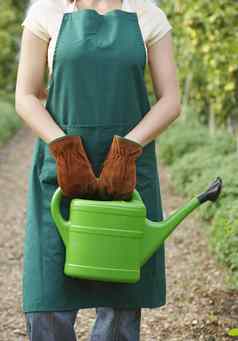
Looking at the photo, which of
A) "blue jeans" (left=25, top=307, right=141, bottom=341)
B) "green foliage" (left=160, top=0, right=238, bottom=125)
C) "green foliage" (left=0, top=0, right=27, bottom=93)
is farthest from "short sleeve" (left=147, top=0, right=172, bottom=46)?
"green foliage" (left=0, top=0, right=27, bottom=93)

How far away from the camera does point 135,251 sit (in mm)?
2170

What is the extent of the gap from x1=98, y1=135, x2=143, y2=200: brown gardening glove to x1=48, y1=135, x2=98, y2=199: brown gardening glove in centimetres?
3

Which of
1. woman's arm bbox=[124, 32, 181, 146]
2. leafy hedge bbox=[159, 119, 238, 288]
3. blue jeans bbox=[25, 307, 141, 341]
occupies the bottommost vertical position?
leafy hedge bbox=[159, 119, 238, 288]

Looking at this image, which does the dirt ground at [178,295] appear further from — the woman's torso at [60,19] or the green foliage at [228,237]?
the woman's torso at [60,19]

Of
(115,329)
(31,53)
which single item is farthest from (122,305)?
(31,53)

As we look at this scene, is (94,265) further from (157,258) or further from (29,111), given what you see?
(29,111)

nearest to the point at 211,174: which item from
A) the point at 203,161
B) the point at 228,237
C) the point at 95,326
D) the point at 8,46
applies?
the point at 203,161

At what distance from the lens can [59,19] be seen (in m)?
2.25

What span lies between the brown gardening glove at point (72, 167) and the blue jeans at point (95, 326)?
38cm

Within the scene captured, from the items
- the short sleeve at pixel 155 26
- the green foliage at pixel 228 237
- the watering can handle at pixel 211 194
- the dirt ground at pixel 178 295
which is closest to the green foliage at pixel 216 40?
the dirt ground at pixel 178 295

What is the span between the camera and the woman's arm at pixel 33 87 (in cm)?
223

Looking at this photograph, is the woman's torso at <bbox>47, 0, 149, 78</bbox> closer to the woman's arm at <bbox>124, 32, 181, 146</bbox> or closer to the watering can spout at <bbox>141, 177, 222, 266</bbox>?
the woman's arm at <bbox>124, 32, 181, 146</bbox>

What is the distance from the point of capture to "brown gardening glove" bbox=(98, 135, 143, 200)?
A: 2.14 metres

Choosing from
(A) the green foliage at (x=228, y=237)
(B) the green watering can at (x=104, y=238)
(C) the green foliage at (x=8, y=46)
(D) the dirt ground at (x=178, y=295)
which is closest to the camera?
(B) the green watering can at (x=104, y=238)
